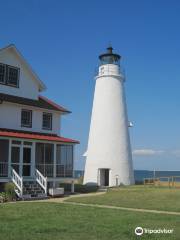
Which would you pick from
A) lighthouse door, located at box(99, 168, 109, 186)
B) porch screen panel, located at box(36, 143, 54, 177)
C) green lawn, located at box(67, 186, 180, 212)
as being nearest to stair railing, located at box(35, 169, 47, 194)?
porch screen panel, located at box(36, 143, 54, 177)

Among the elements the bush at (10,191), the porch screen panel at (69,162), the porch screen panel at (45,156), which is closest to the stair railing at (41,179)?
the porch screen panel at (45,156)

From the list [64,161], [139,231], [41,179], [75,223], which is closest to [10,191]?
[41,179]

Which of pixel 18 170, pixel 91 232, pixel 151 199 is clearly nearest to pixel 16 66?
pixel 18 170

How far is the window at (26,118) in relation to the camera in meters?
28.5

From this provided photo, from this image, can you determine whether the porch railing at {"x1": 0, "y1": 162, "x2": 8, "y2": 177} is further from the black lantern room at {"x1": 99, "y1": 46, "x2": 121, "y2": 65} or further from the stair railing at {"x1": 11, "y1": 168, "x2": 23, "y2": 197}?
the black lantern room at {"x1": 99, "y1": 46, "x2": 121, "y2": 65}

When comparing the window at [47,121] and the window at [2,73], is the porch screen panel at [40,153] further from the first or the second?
the window at [2,73]

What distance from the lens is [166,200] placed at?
21656mm

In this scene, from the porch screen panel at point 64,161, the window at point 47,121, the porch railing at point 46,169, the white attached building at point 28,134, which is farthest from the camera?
the window at point 47,121

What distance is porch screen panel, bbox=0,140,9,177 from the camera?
25044mm

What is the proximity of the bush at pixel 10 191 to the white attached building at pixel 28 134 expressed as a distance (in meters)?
0.71

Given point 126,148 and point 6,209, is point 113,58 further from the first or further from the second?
point 6,209

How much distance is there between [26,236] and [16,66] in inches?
769

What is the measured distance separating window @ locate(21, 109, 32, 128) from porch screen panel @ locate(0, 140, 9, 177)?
2.47 m

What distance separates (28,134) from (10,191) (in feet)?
17.7
